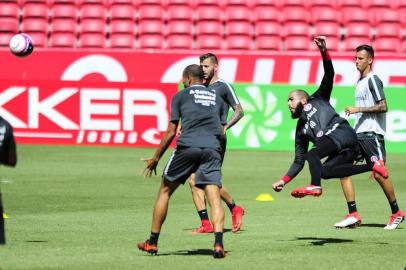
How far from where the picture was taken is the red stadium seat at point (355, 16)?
96.5ft

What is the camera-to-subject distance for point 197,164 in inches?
422

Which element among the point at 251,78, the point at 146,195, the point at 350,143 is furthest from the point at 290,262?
the point at 251,78

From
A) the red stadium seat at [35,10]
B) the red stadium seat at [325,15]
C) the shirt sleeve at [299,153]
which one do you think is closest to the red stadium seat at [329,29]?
the red stadium seat at [325,15]

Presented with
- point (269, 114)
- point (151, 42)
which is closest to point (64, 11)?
point (151, 42)

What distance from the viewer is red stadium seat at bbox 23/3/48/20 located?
29656mm

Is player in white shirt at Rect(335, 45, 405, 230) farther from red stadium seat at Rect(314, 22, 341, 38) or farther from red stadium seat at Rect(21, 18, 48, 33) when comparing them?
red stadium seat at Rect(21, 18, 48, 33)

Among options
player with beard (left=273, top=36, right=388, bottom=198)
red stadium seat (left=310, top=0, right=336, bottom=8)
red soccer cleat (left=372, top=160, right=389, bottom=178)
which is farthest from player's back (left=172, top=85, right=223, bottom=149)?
red stadium seat (left=310, top=0, right=336, bottom=8)

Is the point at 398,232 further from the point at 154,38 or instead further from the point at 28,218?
the point at 154,38

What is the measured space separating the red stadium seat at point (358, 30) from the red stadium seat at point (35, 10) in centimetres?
844

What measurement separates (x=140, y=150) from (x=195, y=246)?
1334 cm

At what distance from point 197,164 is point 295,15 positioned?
1928cm

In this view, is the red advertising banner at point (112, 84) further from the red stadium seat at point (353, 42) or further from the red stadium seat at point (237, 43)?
the red stadium seat at point (353, 42)

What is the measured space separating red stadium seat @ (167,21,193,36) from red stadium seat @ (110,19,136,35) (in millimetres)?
1022

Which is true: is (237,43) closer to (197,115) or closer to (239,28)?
(239,28)
